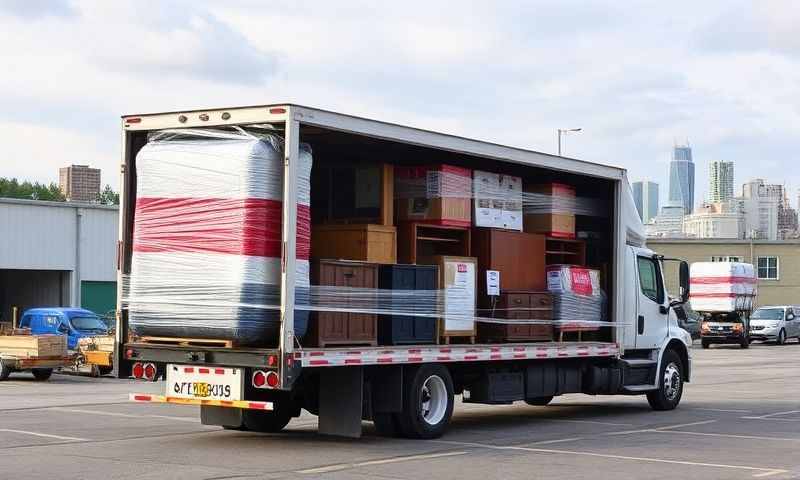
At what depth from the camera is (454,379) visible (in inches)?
626

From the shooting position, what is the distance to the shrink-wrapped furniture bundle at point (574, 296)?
17453 millimetres

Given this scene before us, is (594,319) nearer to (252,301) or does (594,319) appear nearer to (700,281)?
(252,301)

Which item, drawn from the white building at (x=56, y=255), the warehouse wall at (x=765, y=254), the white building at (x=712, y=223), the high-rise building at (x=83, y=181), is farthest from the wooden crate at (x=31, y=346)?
the white building at (x=712, y=223)

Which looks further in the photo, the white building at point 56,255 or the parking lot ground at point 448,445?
the white building at point 56,255

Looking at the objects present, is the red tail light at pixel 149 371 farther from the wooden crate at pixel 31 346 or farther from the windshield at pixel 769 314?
the windshield at pixel 769 314

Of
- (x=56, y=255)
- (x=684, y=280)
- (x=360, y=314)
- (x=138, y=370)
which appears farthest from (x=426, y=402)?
(x=56, y=255)

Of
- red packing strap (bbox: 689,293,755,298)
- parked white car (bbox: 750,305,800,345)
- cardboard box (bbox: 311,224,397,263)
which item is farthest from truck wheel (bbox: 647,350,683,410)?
parked white car (bbox: 750,305,800,345)

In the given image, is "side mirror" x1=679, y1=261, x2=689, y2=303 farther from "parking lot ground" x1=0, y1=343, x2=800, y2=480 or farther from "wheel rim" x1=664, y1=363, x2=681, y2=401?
"parking lot ground" x1=0, y1=343, x2=800, y2=480

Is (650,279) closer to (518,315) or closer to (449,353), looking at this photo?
(518,315)

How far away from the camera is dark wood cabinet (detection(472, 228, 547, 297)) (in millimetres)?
16250

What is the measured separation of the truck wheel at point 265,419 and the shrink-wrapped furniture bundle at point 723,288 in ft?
116

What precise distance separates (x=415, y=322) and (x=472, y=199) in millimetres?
2047

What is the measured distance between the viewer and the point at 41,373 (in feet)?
91.6

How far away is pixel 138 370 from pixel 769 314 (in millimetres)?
44236
